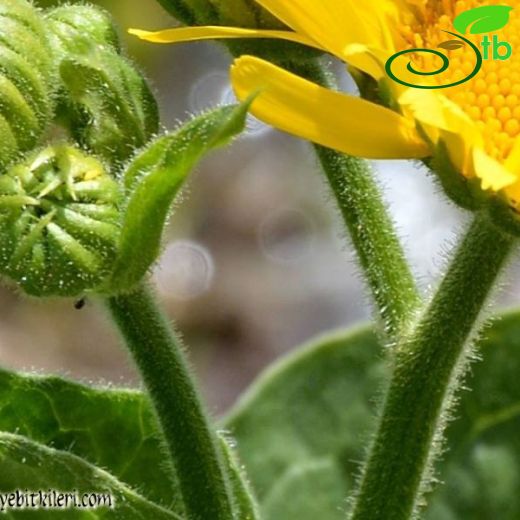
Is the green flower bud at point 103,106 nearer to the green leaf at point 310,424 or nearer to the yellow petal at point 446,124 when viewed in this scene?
the yellow petal at point 446,124

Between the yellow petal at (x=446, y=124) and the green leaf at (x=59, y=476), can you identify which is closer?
the yellow petal at (x=446, y=124)

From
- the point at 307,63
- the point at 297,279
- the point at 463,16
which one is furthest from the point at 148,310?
the point at 297,279

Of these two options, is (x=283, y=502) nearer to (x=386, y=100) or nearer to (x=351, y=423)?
(x=351, y=423)

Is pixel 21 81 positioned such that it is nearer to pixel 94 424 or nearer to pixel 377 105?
pixel 377 105

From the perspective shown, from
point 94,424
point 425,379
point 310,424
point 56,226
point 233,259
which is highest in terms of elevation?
point 56,226

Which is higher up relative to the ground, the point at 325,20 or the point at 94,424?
the point at 325,20

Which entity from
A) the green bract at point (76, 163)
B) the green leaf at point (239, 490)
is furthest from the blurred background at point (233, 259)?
the green bract at point (76, 163)

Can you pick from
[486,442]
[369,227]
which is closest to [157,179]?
[369,227]

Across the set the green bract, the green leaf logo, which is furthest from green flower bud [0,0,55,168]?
the green leaf logo
